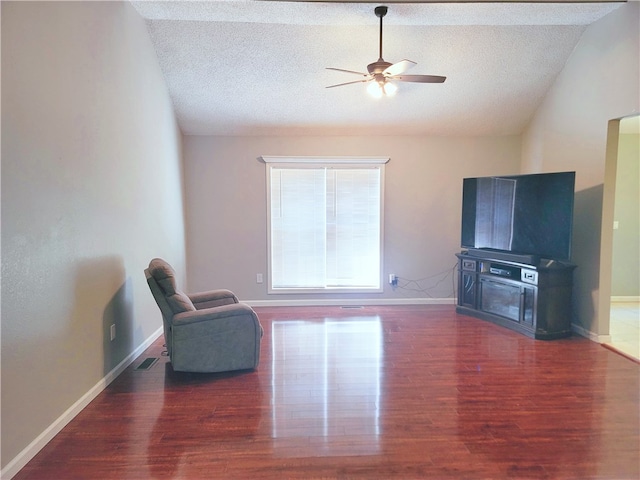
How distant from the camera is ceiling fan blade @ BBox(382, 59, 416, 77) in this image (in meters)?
2.93

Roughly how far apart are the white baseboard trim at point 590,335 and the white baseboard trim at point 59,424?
459 centimetres

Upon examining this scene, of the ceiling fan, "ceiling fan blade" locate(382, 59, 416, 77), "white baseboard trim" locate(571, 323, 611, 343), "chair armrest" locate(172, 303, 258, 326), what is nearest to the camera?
"chair armrest" locate(172, 303, 258, 326)

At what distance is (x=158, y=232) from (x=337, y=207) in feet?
7.81

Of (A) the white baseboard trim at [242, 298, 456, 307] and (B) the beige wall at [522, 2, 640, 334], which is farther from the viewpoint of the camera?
(A) the white baseboard trim at [242, 298, 456, 307]

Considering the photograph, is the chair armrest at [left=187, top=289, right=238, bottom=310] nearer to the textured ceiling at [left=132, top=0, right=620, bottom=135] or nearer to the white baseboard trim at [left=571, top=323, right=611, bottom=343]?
the textured ceiling at [left=132, top=0, right=620, bottom=135]

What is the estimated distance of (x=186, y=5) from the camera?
10.3 feet

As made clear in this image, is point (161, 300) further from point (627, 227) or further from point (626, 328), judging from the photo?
point (627, 227)

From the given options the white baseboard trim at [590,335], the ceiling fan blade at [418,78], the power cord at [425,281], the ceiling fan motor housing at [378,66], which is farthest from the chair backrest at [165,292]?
the white baseboard trim at [590,335]

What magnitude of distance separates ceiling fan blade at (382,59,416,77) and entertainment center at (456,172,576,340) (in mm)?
1969

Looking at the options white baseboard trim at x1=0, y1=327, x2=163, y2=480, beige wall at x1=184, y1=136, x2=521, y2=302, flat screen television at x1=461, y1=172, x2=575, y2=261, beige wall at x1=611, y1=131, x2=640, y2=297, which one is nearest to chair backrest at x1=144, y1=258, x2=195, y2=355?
white baseboard trim at x1=0, y1=327, x2=163, y2=480

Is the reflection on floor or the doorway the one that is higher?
the doorway

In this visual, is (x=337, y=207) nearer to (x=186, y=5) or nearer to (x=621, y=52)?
(x=186, y=5)

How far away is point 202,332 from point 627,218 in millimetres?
5837

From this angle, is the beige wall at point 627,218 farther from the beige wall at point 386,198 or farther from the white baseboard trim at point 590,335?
the white baseboard trim at point 590,335
